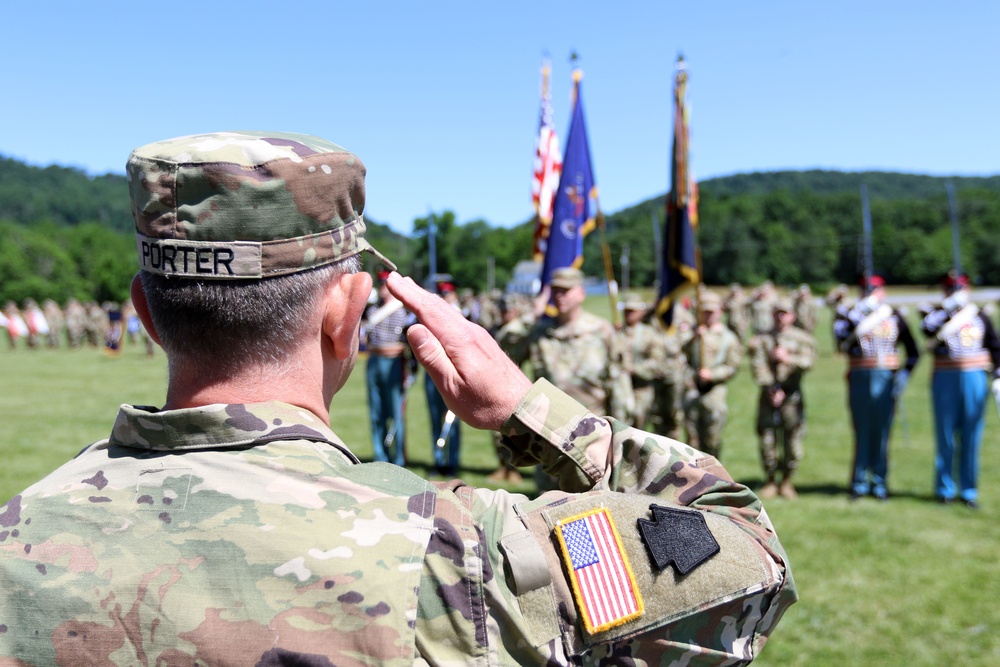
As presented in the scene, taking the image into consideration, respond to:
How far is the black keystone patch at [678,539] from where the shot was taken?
1139mm

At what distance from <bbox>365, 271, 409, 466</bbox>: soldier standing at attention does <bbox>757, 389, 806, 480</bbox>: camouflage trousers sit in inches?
158

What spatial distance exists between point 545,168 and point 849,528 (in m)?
5.12

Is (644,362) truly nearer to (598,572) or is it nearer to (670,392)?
(670,392)

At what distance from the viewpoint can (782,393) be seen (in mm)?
7977

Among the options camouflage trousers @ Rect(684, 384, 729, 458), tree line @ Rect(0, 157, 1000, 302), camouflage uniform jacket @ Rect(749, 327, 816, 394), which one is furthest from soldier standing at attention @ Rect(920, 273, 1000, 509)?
tree line @ Rect(0, 157, 1000, 302)

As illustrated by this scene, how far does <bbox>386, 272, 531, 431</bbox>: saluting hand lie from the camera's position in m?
1.37

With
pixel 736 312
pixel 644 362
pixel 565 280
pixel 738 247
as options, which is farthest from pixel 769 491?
pixel 738 247

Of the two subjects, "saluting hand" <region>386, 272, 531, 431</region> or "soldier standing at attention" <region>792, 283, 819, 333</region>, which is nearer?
"saluting hand" <region>386, 272, 531, 431</region>

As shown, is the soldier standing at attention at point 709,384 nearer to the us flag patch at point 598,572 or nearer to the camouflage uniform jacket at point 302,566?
the camouflage uniform jacket at point 302,566

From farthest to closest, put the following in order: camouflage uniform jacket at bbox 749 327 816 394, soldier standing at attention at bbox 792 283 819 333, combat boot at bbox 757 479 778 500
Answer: soldier standing at attention at bbox 792 283 819 333 < combat boot at bbox 757 479 778 500 < camouflage uniform jacket at bbox 749 327 816 394

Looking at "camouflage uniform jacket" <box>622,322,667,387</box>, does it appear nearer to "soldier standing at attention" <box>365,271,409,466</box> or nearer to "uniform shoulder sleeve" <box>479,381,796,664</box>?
"soldier standing at attention" <box>365,271,409,466</box>

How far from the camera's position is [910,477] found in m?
8.84

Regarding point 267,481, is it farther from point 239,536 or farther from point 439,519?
point 439,519

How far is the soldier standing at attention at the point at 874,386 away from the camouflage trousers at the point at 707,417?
1316 millimetres
